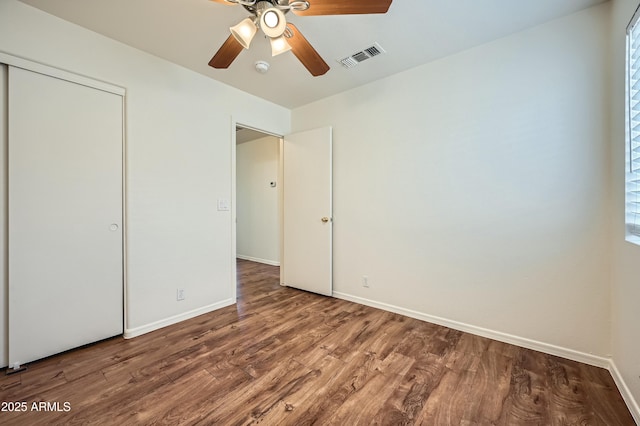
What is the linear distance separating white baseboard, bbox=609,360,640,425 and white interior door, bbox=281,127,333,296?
7.98 feet

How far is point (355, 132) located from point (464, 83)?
119cm

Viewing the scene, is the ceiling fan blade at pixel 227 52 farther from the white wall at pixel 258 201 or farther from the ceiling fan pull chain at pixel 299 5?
the white wall at pixel 258 201

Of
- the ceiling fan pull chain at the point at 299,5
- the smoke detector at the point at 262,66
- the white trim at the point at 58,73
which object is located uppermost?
the smoke detector at the point at 262,66

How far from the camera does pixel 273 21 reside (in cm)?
156

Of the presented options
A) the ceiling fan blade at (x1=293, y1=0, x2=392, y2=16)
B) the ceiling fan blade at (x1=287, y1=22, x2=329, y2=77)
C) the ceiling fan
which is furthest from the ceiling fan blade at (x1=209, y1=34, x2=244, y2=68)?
the ceiling fan blade at (x1=293, y1=0, x2=392, y2=16)

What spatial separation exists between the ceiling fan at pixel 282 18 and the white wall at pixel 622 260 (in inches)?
61.6

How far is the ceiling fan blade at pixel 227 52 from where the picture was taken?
175 cm

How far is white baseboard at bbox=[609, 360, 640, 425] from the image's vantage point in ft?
4.63

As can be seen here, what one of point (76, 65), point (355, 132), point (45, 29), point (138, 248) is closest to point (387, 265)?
point (355, 132)

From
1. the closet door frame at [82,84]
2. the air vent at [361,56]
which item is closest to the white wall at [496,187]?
the air vent at [361,56]

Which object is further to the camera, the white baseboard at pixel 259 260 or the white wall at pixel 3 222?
the white baseboard at pixel 259 260

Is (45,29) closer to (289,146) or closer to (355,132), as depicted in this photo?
(289,146)

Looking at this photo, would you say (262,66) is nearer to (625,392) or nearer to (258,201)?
(258,201)

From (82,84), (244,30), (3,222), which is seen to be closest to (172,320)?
(3,222)
